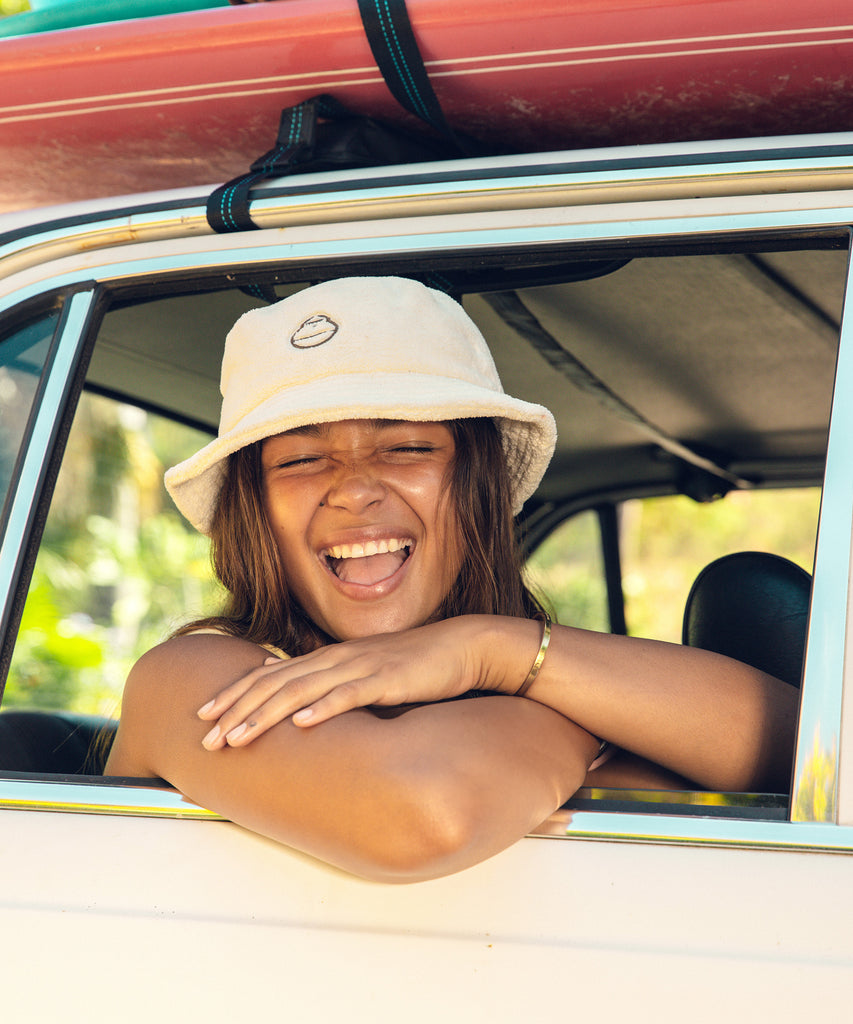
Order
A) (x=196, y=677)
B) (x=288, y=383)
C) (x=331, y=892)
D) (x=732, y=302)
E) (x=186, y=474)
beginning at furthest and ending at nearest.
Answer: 1. (x=732, y=302)
2. (x=186, y=474)
3. (x=288, y=383)
4. (x=196, y=677)
5. (x=331, y=892)

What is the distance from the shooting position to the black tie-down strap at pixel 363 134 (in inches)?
58.2

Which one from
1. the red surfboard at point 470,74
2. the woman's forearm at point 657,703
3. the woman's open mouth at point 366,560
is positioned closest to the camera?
the woman's forearm at point 657,703

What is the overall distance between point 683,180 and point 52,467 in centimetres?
97

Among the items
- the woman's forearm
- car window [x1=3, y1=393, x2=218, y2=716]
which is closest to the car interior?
the woman's forearm

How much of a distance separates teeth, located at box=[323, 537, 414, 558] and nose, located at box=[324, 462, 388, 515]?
55 millimetres

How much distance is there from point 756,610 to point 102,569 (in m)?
8.77

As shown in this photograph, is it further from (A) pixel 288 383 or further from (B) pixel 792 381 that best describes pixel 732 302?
(A) pixel 288 383

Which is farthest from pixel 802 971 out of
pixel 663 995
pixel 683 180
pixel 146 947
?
pixel 683 180

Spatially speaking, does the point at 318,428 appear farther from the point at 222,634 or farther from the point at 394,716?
the point at 394,716

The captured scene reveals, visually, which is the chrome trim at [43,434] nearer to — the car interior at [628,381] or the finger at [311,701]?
the car interior at [628,381]

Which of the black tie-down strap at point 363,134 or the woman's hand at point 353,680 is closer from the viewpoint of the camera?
the woman's hand at point 353,680

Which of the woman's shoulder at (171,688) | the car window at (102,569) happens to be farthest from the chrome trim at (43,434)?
the car window at (102,569)

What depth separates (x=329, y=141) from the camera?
1608mm

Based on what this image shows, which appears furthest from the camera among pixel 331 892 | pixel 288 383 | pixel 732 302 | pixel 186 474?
pixel 732 302
